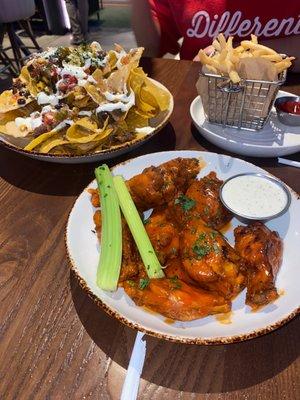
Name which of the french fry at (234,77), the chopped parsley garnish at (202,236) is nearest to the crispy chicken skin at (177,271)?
the chopped parsley garnish at (202,236)

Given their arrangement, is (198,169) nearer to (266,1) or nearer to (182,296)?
(182,296)

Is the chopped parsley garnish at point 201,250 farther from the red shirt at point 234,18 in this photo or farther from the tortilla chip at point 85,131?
the red shirt at point 234,18

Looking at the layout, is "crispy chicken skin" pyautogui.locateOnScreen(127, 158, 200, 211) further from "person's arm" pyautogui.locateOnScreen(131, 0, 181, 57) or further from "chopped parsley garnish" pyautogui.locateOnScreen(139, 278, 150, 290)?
"person's arm" pyautogui.locateOnScreen(131, 0, 181, 57)

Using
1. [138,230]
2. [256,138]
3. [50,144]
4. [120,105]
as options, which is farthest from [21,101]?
[256,138]

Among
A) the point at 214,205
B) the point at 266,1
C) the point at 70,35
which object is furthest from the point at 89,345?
the point at 70,35

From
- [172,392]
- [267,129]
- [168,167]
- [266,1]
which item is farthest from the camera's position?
[266,1]
